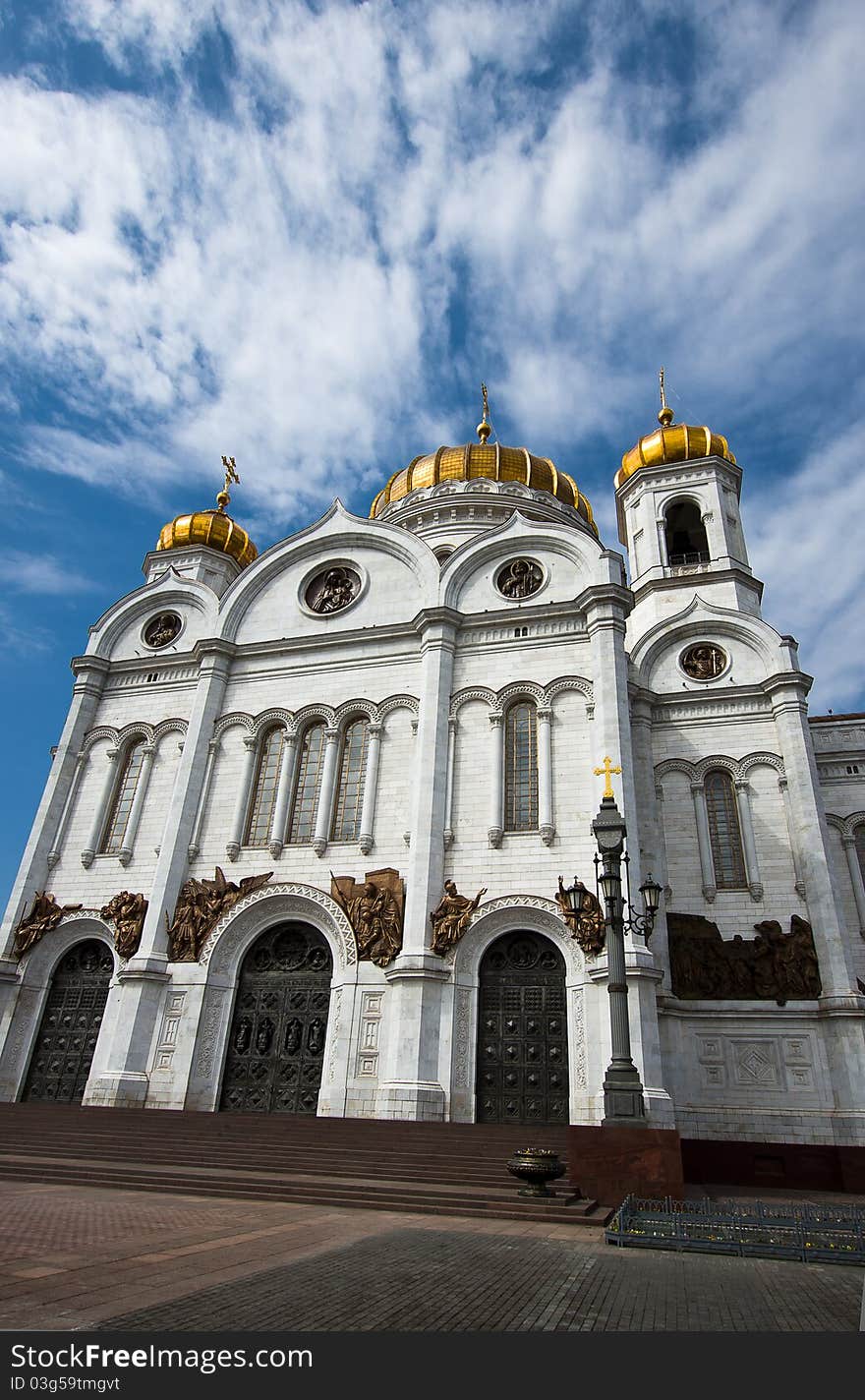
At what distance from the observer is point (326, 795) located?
67.1 feet

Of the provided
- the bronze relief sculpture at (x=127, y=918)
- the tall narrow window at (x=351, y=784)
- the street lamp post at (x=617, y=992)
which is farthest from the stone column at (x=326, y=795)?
the street lamp post at (x=617, y=992)

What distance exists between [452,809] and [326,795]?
3.28 metres

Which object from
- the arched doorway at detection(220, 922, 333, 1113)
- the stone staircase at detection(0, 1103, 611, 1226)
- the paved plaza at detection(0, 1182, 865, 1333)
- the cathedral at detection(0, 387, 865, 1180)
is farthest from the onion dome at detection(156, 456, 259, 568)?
the paved plaza at detection(0, 1182, 865, 1333)

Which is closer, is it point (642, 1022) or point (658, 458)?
point (642, 1022)

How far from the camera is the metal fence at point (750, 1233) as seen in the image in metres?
8.23

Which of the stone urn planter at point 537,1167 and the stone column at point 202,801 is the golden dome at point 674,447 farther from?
the stone urn planter at point 537,1167

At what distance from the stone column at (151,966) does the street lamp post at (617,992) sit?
1102cm

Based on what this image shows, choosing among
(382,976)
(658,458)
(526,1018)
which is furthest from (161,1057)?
(658,458)

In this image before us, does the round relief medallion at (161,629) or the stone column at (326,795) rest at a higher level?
the round relief medallion at (161,629)

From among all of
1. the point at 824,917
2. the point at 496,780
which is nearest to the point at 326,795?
the point at 496,780

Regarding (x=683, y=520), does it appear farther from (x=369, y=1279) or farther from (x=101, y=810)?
(x=369, y=1279)

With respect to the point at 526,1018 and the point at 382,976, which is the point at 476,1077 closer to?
the point at 526,1018

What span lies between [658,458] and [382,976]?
20.6 m

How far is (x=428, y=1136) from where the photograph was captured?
47.6 feet
